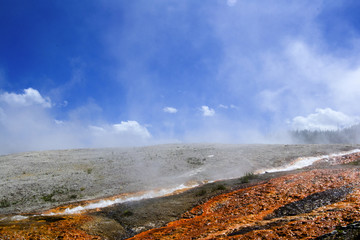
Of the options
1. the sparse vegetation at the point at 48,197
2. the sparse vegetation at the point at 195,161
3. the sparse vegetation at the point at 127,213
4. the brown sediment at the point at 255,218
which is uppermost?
the sparse vegetation at the point at 195,161

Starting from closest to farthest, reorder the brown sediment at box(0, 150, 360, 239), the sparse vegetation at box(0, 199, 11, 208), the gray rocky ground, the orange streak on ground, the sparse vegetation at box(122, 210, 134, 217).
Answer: the orange streak on ground → the brown sediment at box(0, 150, 360, 239) → the sparse vegetation at box(122, 210, 134, 217) → the sparse vegetation at box(0, 199, 11, 208) → the gray rocky ground

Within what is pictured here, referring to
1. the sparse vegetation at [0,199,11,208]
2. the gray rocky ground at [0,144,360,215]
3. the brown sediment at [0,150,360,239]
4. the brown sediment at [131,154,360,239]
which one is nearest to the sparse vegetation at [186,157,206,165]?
the gray rocky ground at [0,144,360,215]

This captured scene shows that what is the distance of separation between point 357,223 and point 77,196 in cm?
2686

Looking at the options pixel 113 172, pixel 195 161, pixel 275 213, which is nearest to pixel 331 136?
pixel 195 161

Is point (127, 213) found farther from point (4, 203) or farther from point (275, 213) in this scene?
point (4, 203)

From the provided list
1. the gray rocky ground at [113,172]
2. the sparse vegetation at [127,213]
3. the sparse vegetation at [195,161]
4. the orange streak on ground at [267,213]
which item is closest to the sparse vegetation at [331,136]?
the gray rocky ground at [113,172]

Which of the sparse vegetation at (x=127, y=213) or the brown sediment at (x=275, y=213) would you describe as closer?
the brown sediment at (x=275, y=213)

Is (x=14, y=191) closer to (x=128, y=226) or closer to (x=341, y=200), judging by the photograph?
(x=128, y=226)

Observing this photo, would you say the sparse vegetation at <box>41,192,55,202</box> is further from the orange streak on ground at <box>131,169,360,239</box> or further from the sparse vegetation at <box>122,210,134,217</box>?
the orange streak on ground at <box>131,169,360,239</box>

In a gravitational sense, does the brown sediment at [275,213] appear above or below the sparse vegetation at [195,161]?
below

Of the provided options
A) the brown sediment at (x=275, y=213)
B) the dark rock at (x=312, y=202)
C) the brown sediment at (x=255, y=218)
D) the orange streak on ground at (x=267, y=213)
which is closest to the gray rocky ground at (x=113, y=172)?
the brown sediment at (x=255, y=218)

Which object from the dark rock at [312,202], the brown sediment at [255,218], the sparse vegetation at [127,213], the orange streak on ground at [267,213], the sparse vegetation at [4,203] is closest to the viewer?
the orange streak on ground at [267,213]

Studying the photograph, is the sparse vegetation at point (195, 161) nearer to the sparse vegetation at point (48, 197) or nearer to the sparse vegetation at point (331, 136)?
the sparse vegetation at point (48, 197)

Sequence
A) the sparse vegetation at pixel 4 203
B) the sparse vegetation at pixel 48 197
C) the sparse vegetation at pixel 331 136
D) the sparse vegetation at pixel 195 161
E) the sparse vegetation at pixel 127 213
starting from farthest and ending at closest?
the sparse vegetation at pixel 331 136
the sparse vegetation at pixel 195 161
the sparse vegetation at pixel 48 197
the sparse vegetation at pixel 4 203
the sparse vegetation at pixel 127 213
